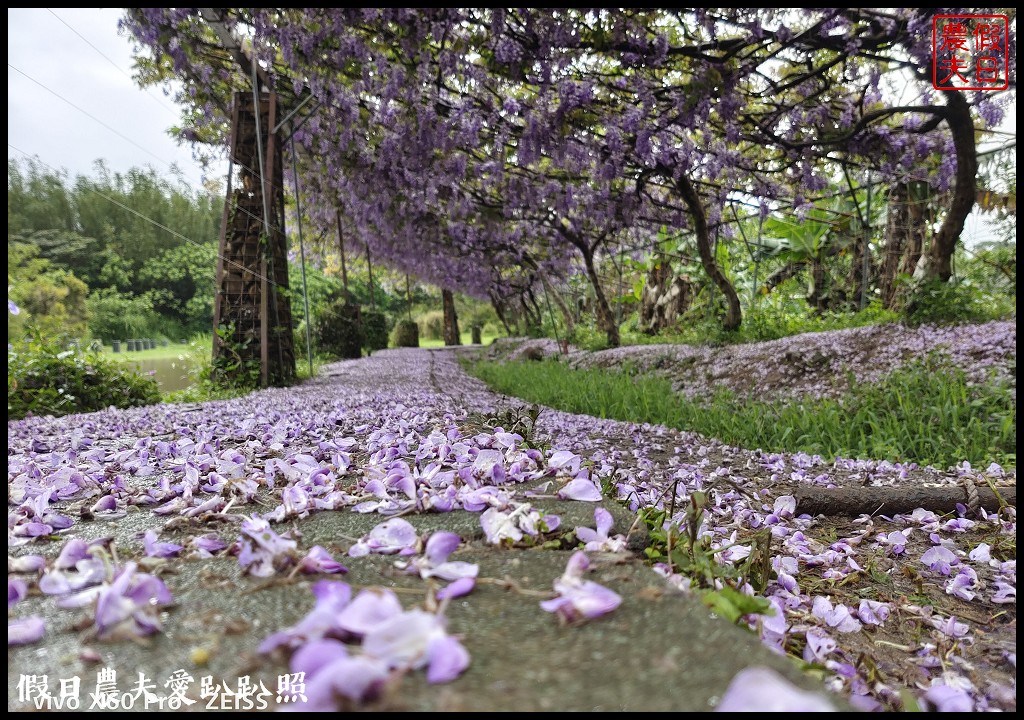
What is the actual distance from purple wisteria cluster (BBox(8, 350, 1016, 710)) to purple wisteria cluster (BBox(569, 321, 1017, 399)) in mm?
2380

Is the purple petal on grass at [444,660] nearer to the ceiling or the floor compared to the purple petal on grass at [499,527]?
nearer to the ceiling

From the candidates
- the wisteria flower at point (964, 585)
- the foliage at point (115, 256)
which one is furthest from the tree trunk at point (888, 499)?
the foliage at point (115, 256)

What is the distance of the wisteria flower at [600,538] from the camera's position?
0.88 m

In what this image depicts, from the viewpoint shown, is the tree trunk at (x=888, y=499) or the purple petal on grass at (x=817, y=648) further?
the tree trunk at (x=888, y=499)

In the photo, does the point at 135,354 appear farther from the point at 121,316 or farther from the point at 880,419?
the point at 880,419

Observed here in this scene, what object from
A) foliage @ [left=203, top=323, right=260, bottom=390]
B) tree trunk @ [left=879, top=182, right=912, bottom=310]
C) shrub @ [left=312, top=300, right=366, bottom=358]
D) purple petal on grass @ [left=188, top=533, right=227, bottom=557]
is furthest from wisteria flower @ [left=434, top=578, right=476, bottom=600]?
shrub @ [left=312, top=300, right=366, bottom=358]

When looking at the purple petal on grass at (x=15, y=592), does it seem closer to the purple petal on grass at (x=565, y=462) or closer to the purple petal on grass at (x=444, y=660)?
the purple petal on grass at (x=444, y=660)

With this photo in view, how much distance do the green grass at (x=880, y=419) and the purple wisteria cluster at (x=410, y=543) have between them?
2.87 feet

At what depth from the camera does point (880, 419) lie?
3.82 m

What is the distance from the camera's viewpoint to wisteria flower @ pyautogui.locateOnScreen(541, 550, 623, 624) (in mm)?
634

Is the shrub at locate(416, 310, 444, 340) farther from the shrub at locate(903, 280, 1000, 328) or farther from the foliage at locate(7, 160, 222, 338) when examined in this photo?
the shrub at locate(903, 280, 1000, 328)

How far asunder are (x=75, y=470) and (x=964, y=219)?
7574mm

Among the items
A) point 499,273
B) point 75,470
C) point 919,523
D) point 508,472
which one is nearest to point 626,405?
point 919,523

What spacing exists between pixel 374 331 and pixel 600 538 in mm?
17610
